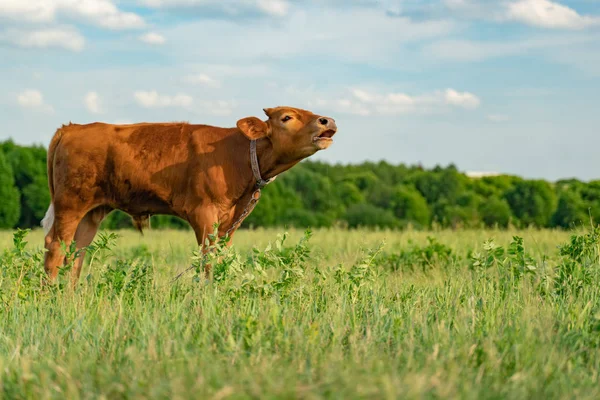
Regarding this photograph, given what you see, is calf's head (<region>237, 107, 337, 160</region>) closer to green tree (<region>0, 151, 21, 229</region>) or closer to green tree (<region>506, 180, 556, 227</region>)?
green tree (<region>0, 151, 21, 229</region>)

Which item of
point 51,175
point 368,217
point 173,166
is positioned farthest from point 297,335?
point 368,217

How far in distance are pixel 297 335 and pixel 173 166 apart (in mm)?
3554

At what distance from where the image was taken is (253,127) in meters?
7.19

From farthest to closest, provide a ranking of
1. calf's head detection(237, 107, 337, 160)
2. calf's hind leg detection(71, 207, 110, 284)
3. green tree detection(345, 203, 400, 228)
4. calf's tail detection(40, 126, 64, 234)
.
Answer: green tree detection(345, 203, 400, 228), calf's hind leg detection(71, 207, 110, 284), calf's tail detection(40, 126, 64, 234), calf's head detection(237, 107, 337, 160)

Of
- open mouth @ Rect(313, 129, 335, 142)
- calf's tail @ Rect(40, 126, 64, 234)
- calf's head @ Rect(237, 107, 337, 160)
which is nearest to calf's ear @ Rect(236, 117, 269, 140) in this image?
calf's head @ Rect(237, 107, 337, 160)

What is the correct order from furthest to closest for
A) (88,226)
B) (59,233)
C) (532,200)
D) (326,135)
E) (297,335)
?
1. (532,200)
2. (88,226)
3. (59,233)
4. (326,135)
5. (297,335)

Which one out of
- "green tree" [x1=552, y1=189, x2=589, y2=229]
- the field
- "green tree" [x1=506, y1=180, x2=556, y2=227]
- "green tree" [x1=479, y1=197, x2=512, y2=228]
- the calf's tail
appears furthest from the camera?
"green tree" [x1=506, y1=180, x2=556, y2=227]

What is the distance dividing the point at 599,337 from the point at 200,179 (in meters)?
4.10

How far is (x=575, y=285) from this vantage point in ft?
20.9

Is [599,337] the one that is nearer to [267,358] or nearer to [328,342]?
[328,342]

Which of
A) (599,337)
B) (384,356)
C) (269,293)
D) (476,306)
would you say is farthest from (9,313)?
(599,337)

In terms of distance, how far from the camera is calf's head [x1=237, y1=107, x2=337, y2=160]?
7000 millimetres

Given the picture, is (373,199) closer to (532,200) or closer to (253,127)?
(532,200)

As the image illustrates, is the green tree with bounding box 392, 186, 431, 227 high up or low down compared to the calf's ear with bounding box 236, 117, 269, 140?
down
